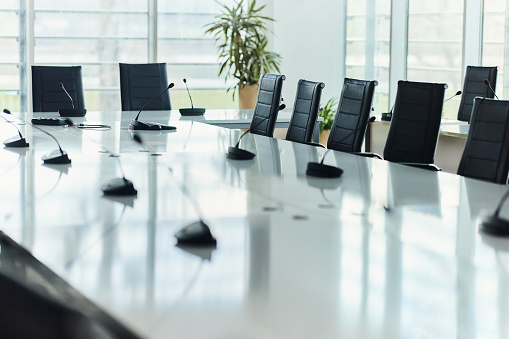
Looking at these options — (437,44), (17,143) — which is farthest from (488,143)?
(437,44)

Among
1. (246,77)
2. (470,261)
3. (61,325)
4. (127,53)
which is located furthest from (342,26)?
(61,325)

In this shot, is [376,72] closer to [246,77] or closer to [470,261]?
[246,77]

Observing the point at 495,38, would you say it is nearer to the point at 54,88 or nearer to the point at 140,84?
the point at 140,84

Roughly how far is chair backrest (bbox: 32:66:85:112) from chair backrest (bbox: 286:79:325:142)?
237 centimetres

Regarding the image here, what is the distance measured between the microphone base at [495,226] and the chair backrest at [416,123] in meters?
2.39

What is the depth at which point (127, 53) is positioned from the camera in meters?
10.3

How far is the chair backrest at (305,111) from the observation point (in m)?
5.39

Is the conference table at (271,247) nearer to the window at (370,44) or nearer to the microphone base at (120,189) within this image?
the microphone base at (120,189)

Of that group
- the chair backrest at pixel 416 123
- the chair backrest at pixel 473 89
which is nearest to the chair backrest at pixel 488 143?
the chair backrest at pixel 416 123

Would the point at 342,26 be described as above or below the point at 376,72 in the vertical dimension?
above

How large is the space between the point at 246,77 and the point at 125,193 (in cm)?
735

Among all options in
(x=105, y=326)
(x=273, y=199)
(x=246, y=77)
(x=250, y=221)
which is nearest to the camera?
(x=105, y=326)

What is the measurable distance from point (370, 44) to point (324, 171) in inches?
287

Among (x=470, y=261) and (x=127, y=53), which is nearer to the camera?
(x=470, y=261)
